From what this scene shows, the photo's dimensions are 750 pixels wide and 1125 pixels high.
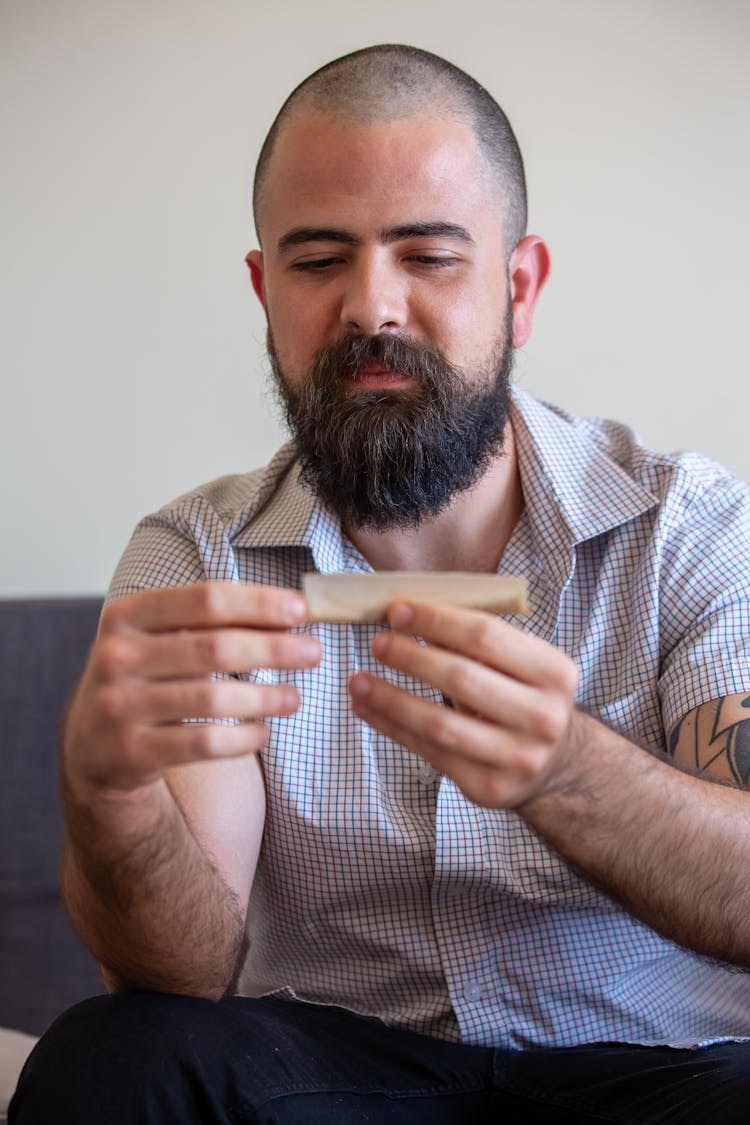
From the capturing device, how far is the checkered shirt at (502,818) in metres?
1.40

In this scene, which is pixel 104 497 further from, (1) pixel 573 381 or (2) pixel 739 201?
(2) pixel 739 201

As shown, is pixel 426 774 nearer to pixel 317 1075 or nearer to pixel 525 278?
pixel 317 1075

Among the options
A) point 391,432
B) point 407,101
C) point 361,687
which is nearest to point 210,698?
point 361,687

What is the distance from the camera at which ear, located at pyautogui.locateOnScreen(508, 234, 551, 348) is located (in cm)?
167

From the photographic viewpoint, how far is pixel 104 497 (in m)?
2.25

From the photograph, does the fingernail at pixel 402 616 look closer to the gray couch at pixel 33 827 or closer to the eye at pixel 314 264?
the eye at pixel 314 264

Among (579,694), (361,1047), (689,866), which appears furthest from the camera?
(579,694)

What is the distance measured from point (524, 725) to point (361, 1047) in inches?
24.1

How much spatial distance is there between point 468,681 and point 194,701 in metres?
0.20

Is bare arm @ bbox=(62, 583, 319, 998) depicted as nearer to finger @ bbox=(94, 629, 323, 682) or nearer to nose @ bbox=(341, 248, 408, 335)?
finger @ bbox=(94, 629, 323, 682)

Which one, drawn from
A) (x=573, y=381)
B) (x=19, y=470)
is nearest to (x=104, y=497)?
(x=19, y=470)

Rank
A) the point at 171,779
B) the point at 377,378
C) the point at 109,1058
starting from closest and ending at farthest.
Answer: the point at 109,1058, the point at 171,779, the point at 377,378

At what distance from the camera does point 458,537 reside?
161cm

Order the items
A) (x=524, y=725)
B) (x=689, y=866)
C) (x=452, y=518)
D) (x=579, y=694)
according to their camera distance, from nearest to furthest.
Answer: (x=524, y=725), (x=689, y=866), (x=579, y=694), (x=452, y=518)
